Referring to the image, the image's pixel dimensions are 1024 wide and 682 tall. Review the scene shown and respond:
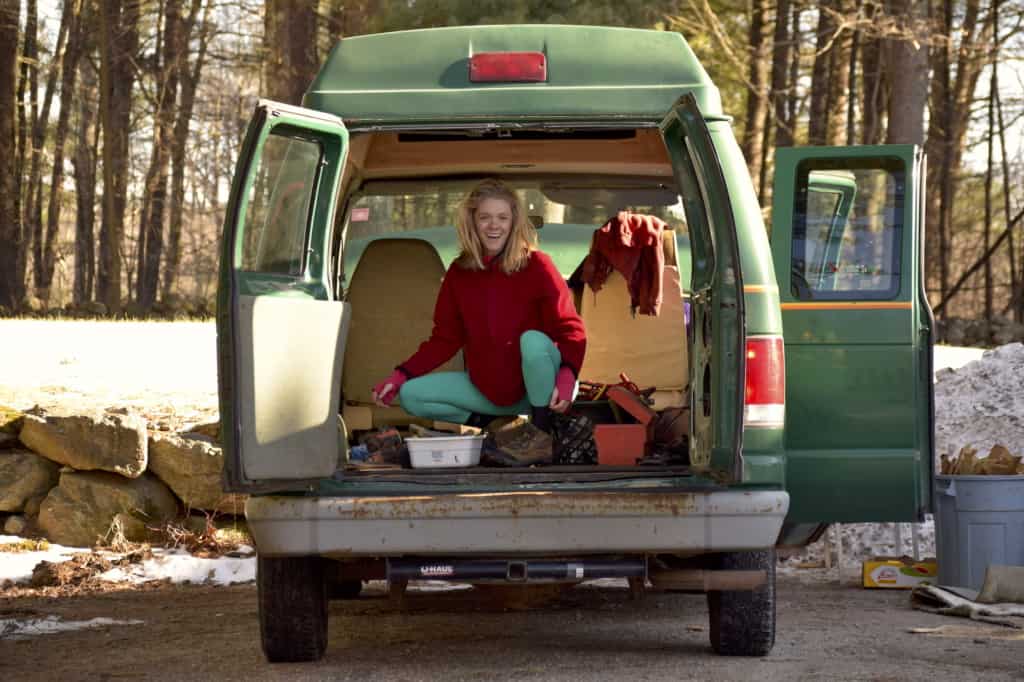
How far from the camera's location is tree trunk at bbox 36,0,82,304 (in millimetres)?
32094

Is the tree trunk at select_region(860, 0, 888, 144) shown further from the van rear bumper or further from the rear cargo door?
the van rear bumper

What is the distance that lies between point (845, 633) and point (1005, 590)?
3.44 feet

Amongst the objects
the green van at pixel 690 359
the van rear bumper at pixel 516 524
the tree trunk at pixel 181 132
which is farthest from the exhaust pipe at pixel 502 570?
the tree trunk at pixel 181 132

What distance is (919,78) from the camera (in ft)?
64.4

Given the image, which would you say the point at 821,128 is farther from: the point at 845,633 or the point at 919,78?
the point at 845,633

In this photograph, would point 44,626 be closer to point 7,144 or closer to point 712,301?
point 712,301

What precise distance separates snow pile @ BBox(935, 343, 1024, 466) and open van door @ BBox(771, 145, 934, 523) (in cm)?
358

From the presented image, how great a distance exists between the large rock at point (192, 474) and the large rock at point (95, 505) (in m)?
0.12

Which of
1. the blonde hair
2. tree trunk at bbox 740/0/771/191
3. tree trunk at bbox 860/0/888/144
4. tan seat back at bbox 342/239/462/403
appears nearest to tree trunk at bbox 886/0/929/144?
tree trunk at bbox 740/0/771/191

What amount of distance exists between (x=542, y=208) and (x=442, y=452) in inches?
133

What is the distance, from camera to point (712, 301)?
203 inches

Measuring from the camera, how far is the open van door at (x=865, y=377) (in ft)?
20.3

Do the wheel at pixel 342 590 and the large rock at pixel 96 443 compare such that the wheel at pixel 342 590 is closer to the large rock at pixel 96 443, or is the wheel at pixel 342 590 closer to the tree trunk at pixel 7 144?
the large rock at pixel 96 443

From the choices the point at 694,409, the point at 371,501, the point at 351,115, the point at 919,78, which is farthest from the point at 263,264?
the point at 919,78
